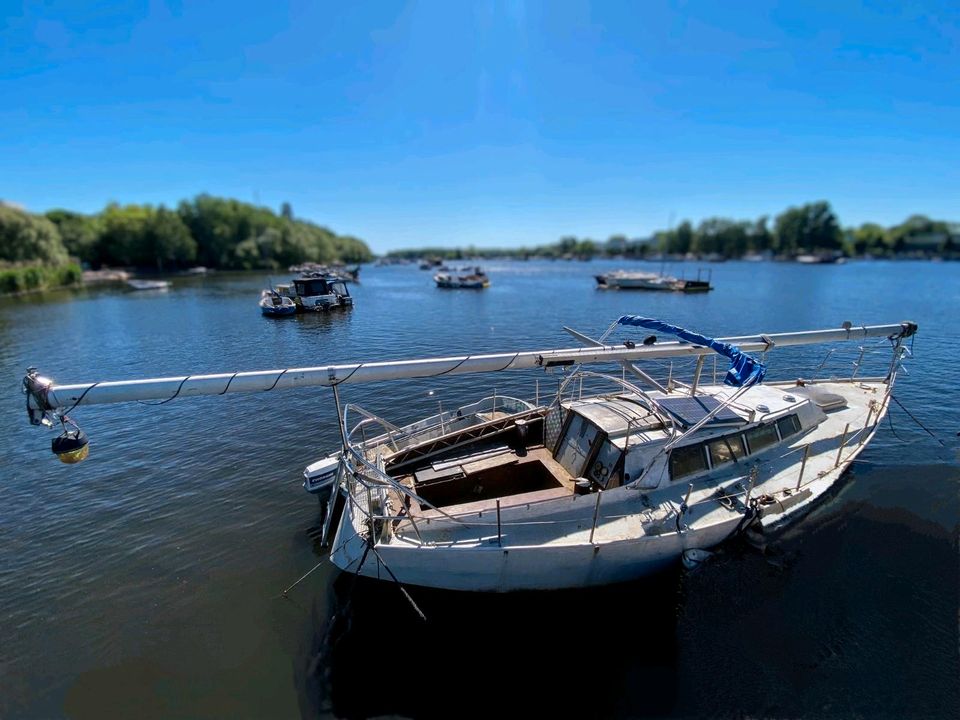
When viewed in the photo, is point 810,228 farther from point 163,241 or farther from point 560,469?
point 163,241

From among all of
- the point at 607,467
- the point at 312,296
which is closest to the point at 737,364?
the point at 607,467

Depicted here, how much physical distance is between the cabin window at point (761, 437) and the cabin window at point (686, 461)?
7.43 ft

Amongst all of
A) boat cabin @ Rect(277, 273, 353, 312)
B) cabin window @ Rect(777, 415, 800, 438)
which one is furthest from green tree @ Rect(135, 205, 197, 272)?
cabin window @ Rect(777, 415, 800, 438)

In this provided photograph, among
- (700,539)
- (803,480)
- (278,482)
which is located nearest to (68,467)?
(278,482)

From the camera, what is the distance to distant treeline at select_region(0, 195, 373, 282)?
12038cm

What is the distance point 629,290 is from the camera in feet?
293

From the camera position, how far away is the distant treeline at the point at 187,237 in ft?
395

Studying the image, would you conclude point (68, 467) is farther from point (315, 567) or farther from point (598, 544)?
point (598, 544)

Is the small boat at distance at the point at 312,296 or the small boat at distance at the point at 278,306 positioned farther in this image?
the small boat at distance at the point at 312,296

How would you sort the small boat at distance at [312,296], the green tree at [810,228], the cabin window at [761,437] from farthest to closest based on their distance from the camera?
the green tree at [810,228] < the small boat at distance at [312,296] < the cabin window at [761,437]

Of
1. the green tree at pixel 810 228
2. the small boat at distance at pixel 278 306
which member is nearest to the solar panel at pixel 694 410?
the small boat at distance at pixel 278 306

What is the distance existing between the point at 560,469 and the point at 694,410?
4525mm

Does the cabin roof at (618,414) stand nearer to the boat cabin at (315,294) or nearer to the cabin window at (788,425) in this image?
the cabin window at (788,425)

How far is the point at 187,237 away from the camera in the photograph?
12600 centimetres
